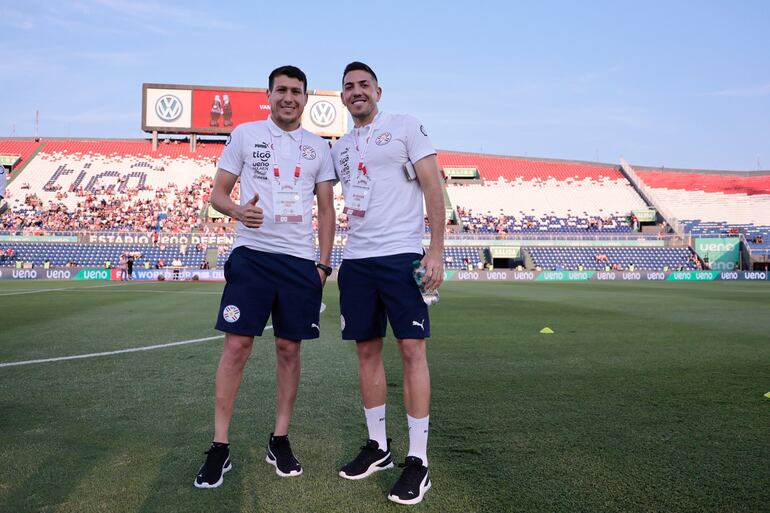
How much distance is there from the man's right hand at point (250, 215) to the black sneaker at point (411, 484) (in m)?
1.42

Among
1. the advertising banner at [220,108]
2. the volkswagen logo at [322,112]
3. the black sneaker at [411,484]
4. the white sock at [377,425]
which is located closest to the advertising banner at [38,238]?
the advertising banner at [220,108]

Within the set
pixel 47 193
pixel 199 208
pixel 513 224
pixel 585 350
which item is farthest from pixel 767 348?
pixel 47 193

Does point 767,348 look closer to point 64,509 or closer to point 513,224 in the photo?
point 64,509

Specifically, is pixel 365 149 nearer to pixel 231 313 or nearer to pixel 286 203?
pixel 286 203

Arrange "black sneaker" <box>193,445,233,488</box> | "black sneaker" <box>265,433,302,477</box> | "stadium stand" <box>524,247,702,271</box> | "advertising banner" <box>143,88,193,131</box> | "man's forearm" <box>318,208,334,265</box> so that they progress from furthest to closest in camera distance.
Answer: "advertising banner" <box>143,88,193,131</box> → "stadium stand" <box>524,247,702,271</box> → "man's forearm" <box>318,208,334,265</box> → "black sneaker" <box>265,433,302,477</box> → "black sneaker" <box>193,445,233,488</box>

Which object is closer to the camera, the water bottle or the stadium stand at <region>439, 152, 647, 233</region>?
the water bottle

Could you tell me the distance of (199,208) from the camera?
45156 mm

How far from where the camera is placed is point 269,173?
3.37 meters

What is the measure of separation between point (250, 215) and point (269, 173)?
33 cm

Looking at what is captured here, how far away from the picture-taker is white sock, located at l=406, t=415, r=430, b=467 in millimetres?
2932

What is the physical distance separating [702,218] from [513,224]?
1483 cm

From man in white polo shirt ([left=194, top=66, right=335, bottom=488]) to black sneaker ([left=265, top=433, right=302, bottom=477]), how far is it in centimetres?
11

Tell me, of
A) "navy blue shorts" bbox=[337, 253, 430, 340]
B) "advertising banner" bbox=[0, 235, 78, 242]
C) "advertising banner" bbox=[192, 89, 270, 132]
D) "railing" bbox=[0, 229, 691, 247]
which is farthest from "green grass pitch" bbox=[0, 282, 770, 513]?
"advertising banner" bbox=[192, 89, 270, 132]

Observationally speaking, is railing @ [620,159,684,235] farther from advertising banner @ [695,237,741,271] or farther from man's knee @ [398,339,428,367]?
man's knee @ [398,339,428,367]
